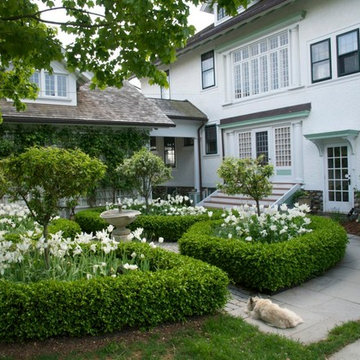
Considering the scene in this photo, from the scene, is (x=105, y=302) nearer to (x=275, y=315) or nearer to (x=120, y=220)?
(x=275, y=315)

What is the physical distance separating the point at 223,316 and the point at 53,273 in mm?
2375

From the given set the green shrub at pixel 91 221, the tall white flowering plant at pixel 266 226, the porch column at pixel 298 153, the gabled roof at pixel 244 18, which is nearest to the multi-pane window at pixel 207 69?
the gabled roof at pixel 244 18

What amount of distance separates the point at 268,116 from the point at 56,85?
8.84 metres

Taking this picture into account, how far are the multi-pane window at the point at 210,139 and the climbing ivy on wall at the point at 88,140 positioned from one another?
4.47 meters

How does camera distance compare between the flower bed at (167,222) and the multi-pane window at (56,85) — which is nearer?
the flower bed at (167,222)

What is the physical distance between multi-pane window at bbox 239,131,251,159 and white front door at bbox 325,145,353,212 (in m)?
4.16

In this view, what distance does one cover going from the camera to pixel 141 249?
20.6 feet

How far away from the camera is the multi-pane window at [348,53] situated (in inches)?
507

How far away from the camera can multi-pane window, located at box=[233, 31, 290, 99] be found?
51.2 feet

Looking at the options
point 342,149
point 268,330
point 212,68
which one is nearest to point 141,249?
point 268,330

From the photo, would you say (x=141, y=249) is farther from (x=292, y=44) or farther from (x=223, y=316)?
(x=292, y=44)

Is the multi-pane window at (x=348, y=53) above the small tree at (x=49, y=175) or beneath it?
above

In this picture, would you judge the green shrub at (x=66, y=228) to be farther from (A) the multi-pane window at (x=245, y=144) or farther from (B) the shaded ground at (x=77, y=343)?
(A) the multi-pane window at (x=245, y=144)

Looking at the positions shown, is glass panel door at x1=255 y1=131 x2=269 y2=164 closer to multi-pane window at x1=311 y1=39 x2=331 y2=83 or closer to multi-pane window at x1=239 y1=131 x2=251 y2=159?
multi-pane window at x1=239 y1=131 x2=251 y2=159
